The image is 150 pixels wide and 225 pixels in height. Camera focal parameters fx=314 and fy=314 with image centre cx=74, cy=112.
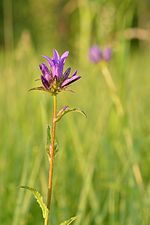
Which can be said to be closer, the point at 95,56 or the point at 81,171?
the point at 81,171

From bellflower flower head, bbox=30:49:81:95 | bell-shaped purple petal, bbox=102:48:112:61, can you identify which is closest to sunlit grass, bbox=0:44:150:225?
bell-shaped purple petal, bbox=102:48:112:61

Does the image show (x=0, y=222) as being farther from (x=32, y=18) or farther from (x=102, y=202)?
(x=32, y=18)

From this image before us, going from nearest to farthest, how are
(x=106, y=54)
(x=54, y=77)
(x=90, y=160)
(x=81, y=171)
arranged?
(x=54, y=77) → (x=90, y=160) → (x=81, y=171) → (x=106, y=54)

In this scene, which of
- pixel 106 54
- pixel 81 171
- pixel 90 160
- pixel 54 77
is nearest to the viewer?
pixel 54 77

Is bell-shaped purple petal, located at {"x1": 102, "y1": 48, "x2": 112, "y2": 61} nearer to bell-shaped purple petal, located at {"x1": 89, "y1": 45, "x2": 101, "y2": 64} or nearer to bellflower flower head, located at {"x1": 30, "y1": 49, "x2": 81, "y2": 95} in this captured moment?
bell-shaped purple petal, located at {"x1": 89, "y1": 45, "x2": 101, "y2": 64}

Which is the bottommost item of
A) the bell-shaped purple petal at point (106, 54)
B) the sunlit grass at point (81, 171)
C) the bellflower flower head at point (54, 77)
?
the sunlit grass at point (81, 171)

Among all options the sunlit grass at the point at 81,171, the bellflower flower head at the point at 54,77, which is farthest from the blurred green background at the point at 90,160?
the bellflower flower head at the point at 54,77

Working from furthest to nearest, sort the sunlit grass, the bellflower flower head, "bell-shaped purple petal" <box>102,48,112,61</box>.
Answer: "bell-shaped purple petal" <box>102,48,112,61</box> → the sunlit grass → the bellflower flower head

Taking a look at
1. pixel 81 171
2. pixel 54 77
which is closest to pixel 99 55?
pixel 81 171

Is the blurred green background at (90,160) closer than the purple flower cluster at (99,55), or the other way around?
the blurred green background at (90,160)

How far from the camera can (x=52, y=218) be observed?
0.96 meters

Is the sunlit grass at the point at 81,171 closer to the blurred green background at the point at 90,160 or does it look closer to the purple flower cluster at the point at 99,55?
the blurred green background at the point at 90,160

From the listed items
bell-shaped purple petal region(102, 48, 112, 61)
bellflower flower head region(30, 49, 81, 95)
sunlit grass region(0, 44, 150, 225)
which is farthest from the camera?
bell-shaped purple petal region(102, 48, 112, 61)

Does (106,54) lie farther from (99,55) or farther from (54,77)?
(54,77)
